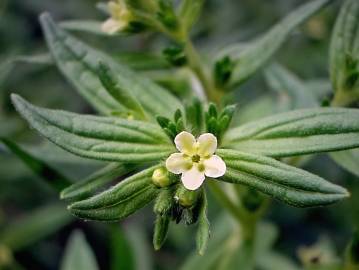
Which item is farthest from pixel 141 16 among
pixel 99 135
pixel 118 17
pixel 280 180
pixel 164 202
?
pixel 280 180

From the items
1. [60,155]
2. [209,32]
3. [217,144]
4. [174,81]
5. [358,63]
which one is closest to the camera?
[217,144]

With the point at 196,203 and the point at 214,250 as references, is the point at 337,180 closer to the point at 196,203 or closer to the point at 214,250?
the point at 214,250

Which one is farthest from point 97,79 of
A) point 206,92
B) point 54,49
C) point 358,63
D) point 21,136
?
point 21,136

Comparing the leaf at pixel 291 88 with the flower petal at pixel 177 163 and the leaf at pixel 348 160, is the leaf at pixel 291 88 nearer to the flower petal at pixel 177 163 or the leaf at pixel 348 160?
the leaf at pixel 348 160

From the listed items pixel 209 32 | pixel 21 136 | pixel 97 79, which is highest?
pixel 209 32

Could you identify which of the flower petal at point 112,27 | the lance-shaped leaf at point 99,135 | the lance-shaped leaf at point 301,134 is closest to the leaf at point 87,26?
the flower petal at point 112,27

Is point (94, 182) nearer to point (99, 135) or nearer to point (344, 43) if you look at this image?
point (99, 135)

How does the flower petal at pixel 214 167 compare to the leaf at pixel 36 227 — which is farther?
the leaf at pixel 36 227
